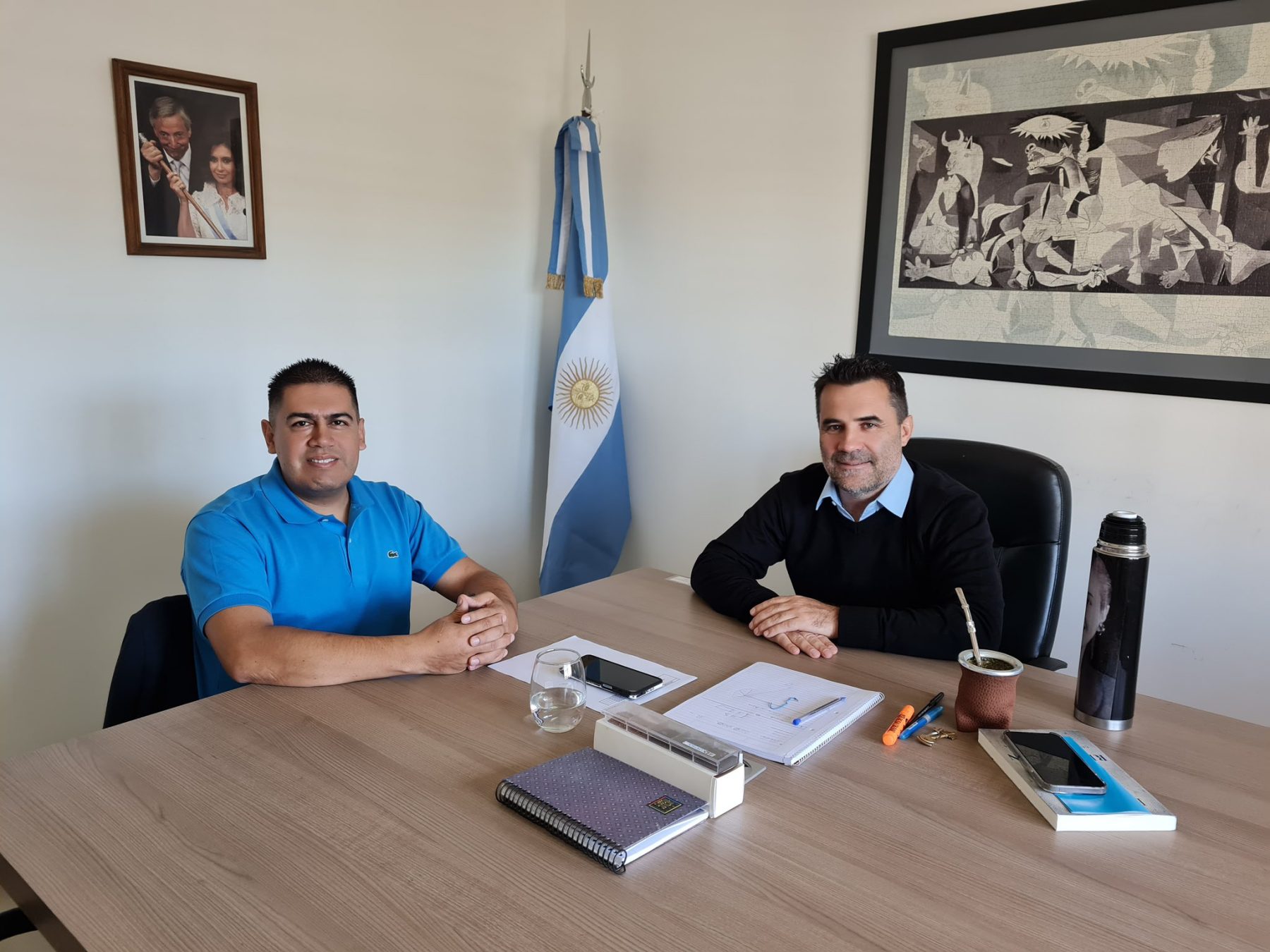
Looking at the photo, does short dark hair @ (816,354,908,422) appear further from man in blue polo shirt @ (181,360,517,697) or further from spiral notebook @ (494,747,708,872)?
spiral notebook @ (494,747,708,872)

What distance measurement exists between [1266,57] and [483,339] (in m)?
2.46

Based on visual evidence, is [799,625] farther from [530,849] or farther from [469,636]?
[530,849]

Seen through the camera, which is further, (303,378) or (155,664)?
(303,378)

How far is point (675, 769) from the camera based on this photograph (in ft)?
3.68

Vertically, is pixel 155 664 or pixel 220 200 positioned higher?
pixel 220 200

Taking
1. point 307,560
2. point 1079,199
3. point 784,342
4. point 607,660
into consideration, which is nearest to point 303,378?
point 307,560

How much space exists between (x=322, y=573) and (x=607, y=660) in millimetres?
605

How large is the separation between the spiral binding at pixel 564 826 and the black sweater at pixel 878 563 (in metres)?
0.78

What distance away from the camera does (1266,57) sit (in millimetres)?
2109

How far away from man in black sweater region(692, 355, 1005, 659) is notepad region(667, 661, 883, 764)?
0.53 ft

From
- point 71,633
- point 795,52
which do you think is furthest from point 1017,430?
point 71,633

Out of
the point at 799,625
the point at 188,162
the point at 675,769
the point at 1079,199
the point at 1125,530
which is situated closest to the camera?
the point at 675,769

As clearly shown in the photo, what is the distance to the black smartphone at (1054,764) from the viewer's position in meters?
1.14

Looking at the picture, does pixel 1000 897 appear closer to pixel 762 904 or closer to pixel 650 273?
pixel 762 904
